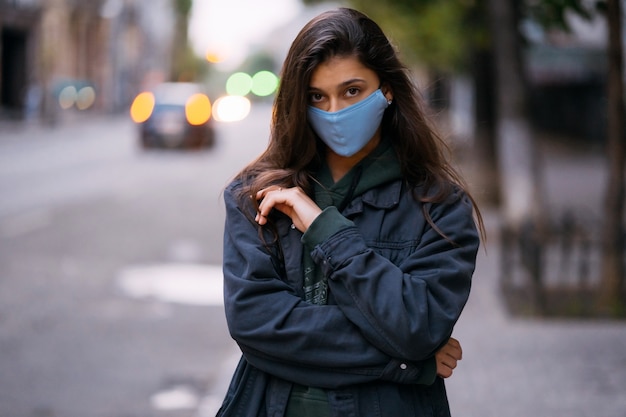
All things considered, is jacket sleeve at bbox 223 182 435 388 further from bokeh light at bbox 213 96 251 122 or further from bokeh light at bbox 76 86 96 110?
bokeh light at bbox 213 96 251 122

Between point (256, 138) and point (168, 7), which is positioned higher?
point (168, 7)

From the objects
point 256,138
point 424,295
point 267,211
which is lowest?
point 256,138

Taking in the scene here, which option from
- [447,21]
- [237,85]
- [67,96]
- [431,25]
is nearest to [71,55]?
[67,96]

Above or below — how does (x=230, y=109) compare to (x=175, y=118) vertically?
below

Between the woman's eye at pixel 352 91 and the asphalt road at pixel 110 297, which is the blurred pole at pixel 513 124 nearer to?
the asphalt road at pixel 110 297

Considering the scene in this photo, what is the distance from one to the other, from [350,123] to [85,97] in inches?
2030

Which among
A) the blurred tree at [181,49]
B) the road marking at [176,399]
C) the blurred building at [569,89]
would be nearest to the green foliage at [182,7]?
the blurred tree at [181,49]

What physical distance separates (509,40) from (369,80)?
33.6ft

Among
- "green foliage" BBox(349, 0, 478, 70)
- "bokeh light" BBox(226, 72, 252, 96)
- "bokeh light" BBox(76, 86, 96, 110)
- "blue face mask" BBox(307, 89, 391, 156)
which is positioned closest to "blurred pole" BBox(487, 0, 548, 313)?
"green foliage" BBox(349, 0, 478, 70)

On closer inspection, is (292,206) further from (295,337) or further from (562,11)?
(562,11)

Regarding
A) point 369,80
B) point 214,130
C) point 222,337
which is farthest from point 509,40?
point 214,130

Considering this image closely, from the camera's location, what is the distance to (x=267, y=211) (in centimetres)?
244

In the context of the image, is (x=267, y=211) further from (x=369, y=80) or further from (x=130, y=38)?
(x=130, y=38)

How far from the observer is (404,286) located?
7.73 feet
